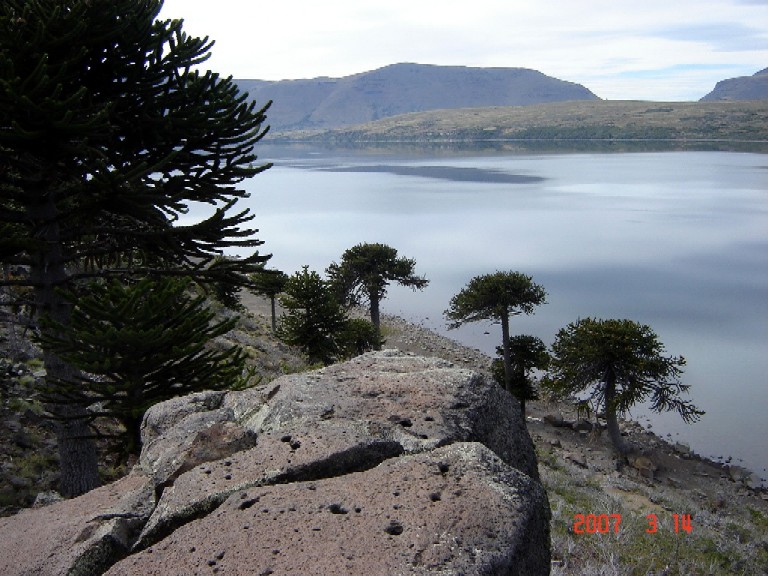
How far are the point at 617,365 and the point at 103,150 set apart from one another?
18.5m

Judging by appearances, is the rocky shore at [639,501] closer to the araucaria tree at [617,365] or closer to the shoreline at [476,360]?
the shoreline at [476,360]

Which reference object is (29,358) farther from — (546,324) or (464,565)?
(546,324)

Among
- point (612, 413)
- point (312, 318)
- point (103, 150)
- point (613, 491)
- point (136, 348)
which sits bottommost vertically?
point (612, 413)

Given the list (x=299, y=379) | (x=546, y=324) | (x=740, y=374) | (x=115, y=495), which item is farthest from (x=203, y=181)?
(x=546, y=324)

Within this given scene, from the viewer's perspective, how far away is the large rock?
10.8ft

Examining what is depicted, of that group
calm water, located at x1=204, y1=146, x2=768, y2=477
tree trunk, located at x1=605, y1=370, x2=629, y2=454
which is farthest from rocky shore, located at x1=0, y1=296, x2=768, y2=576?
calm water, located at x1=204, y1=146, x2=768, y2=477

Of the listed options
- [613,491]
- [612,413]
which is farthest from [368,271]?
[613,491]

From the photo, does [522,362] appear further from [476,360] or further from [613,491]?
[613,491]

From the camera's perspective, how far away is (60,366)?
9.98m

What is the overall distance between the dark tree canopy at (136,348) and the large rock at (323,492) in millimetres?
3330

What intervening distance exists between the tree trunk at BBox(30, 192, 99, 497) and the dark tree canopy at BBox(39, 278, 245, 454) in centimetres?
52

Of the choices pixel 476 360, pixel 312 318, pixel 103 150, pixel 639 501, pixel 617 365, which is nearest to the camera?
pixel 103 150

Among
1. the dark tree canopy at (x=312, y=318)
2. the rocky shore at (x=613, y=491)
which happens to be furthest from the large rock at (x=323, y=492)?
the dark tree canopy at (x=312, y=318)
